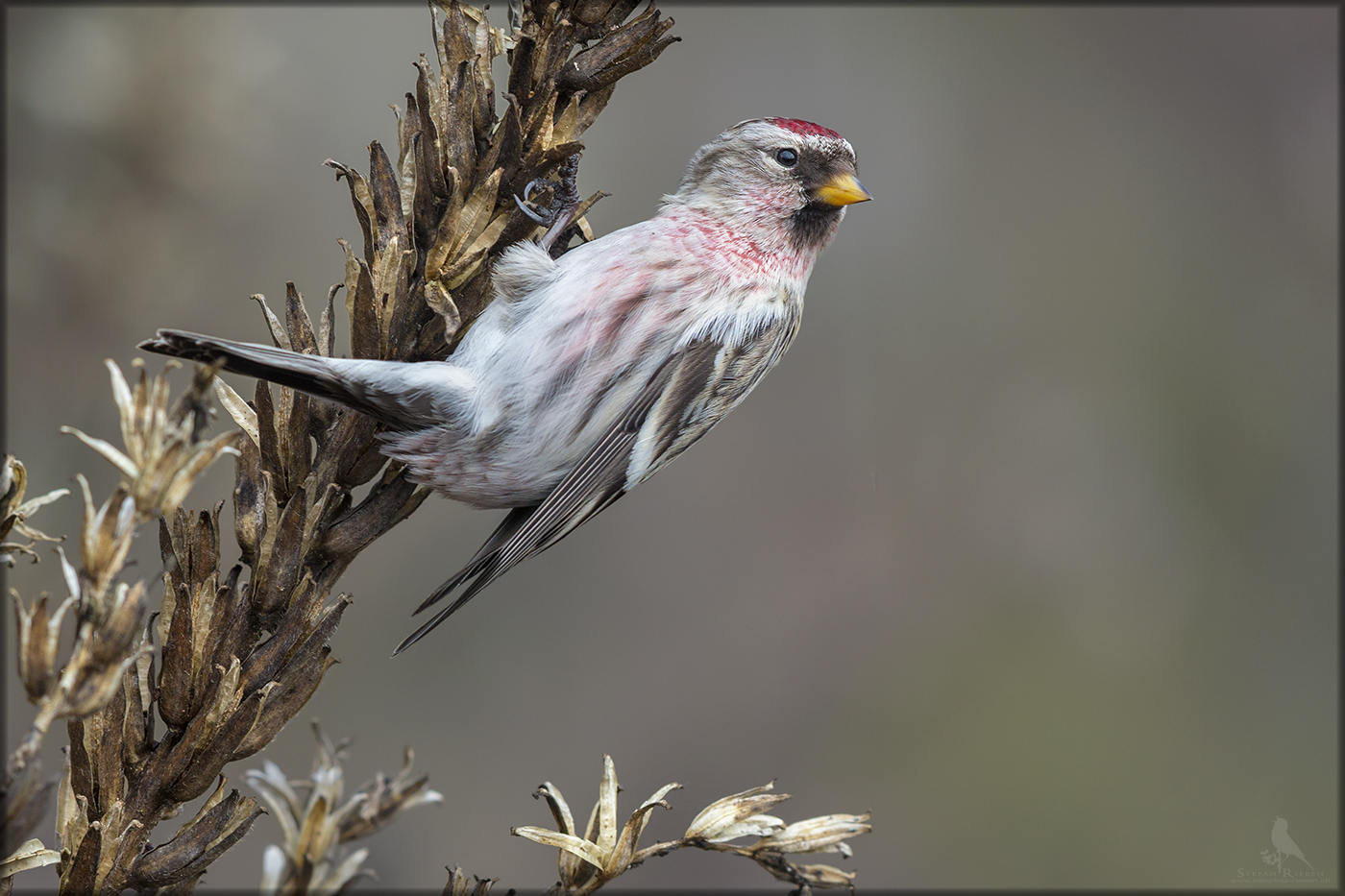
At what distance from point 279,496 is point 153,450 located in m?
0.34

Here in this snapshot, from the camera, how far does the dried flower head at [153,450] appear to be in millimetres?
532

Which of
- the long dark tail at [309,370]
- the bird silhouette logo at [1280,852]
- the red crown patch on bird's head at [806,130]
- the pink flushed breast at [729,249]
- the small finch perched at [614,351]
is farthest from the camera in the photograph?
the bird silhouette logo at [1280,852]

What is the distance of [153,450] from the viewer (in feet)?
1.75

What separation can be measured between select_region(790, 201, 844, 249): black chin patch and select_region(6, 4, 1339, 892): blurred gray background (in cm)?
145

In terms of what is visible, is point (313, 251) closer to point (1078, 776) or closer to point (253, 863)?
point (253, 863)

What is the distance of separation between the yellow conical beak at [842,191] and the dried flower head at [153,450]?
135 cm

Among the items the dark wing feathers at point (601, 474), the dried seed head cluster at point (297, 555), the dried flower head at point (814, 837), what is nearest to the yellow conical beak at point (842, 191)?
the dark wing feathers at point (601, 474)

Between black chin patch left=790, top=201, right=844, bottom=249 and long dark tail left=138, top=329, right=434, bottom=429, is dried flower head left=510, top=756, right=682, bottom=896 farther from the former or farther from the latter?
black chin patch left=790, top=201, right=844, bottom=249

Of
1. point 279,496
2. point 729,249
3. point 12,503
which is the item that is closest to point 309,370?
point 279,496

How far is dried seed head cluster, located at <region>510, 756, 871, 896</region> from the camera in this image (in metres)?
0.70

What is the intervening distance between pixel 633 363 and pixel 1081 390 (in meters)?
2.96

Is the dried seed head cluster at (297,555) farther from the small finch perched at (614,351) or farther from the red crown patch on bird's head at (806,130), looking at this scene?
the red crown patch on bird's head at (806,130)

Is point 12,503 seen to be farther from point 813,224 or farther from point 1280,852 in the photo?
point 1280,852

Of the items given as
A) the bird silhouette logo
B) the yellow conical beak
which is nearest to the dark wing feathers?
the yellow conical beak
